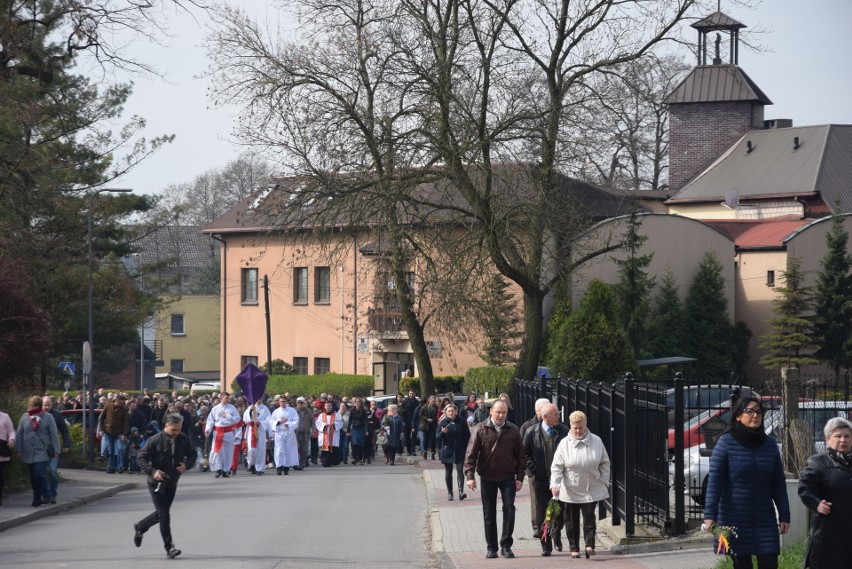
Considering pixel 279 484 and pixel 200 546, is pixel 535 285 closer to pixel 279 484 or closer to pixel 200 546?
pixel 279 484

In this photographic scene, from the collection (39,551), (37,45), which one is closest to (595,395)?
(39,551)

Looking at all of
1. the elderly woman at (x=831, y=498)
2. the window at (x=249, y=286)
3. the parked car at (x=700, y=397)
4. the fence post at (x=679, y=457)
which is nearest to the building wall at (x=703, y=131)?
the window at (x=249, y=286)

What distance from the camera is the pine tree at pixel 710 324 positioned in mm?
51438

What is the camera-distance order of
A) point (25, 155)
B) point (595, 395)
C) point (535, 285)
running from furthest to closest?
point (535, 285), point (25, 155), point (595, 395)

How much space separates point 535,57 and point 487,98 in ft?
6.09

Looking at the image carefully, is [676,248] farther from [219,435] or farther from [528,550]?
→ [528,550]

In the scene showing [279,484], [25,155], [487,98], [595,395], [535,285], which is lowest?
[279,484]

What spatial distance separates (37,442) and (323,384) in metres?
35.9

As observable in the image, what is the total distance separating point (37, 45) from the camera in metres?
21.1

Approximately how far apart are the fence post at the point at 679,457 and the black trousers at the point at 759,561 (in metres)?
4.12

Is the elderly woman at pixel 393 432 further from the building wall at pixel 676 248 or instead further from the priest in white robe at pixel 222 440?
the building wall at pixel 676 248

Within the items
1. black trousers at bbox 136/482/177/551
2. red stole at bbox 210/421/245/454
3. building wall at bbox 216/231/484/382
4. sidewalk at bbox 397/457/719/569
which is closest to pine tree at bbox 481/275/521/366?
building wall at bbox 216/231/484/382

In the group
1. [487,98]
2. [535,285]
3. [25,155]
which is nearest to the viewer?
[25,155]

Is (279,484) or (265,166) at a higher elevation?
(265,166)
